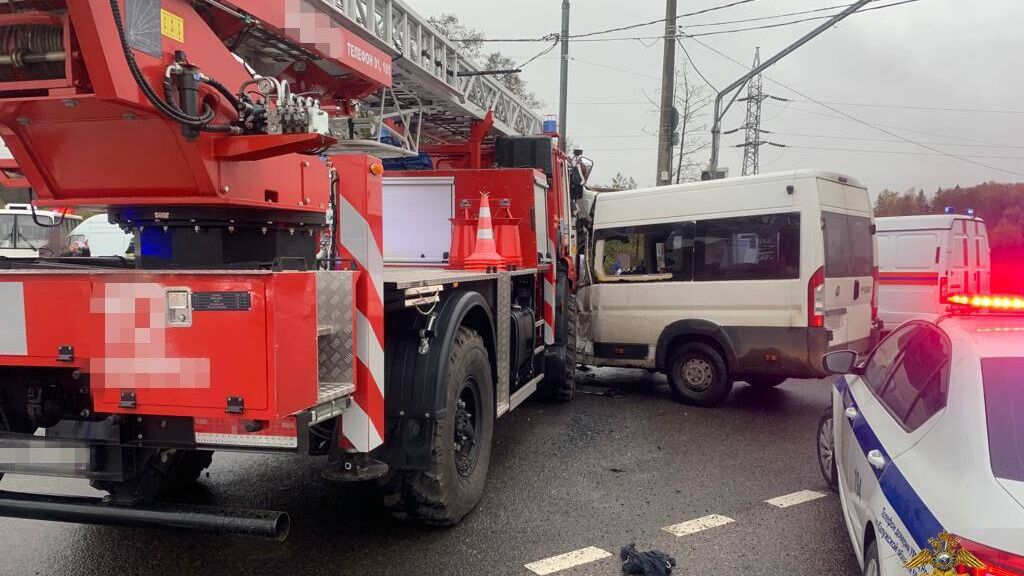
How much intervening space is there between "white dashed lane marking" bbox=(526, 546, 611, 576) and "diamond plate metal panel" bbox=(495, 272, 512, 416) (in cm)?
139

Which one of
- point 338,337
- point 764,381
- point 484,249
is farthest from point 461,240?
point 764,381

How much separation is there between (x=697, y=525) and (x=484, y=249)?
2.72 m

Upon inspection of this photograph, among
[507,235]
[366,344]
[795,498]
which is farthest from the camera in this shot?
[507,235]

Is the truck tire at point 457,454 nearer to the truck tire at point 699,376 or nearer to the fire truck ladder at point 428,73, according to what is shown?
the fire truck ladder at point 428,73

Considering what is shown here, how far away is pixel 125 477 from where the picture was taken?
2.87 meters

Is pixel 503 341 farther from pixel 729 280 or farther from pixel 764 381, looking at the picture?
pixel 764 381

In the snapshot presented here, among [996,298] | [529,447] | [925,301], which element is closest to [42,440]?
[529,447]

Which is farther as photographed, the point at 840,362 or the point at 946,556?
the point at 840,362

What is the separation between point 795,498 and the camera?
4.73 m

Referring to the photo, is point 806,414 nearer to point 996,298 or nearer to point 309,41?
point 996,298

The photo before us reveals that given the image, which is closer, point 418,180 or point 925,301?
point 418,180

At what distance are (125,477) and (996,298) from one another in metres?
3.88

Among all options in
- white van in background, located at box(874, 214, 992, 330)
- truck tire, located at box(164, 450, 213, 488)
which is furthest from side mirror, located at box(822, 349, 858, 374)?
white van in background, located at box(874, 214, 992, 330)

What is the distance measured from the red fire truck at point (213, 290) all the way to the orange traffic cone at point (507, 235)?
178 centimetres
